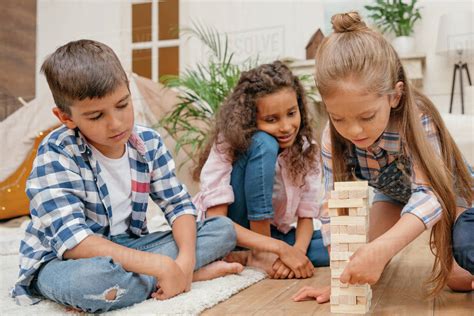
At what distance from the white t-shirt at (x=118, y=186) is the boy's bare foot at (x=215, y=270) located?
5.7 inches

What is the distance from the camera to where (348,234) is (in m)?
0.75

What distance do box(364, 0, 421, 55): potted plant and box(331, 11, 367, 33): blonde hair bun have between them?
A: 4.77ft

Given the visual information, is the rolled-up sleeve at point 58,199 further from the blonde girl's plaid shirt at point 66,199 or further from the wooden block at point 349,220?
the wooden block at point 349,220

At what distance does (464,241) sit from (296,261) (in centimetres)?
31

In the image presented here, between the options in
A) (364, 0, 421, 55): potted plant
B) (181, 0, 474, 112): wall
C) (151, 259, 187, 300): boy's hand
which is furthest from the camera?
(364, 0, 421, 55): potted plant

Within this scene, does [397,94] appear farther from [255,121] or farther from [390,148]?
[255,121]

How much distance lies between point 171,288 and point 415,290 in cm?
37

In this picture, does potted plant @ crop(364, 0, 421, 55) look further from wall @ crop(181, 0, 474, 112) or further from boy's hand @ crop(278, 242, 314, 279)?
boy's hand @ crop(278, 242, 314, 279)

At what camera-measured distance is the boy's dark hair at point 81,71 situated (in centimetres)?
81

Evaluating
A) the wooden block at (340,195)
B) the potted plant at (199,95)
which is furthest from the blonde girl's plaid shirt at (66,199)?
the potted plant at (199,95)

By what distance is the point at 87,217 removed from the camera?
875 millimetres

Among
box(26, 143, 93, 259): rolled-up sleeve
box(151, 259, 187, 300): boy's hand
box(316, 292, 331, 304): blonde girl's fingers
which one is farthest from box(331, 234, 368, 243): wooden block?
box(26, 143, 93, 259): rolled-up sleeve

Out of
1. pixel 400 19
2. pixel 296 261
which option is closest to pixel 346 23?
pixel 296 261

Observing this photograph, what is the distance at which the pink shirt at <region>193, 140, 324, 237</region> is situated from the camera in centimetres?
115
